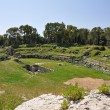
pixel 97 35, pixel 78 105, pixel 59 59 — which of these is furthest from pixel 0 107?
pixel 97 35

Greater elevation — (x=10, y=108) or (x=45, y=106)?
(x=45, y=106)

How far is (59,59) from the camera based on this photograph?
10588 cm

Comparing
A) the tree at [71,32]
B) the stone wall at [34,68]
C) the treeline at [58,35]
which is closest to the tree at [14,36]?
the treeline at [58,35]

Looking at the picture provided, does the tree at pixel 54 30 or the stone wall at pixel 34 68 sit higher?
the tree at pixel 54 30

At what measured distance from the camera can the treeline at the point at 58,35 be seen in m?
161

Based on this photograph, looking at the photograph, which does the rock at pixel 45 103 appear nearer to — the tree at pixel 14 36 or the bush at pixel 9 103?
the bush at pixel 9 103

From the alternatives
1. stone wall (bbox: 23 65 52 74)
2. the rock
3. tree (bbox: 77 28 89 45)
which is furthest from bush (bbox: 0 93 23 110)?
tree (bbox: 77 28 89 45)

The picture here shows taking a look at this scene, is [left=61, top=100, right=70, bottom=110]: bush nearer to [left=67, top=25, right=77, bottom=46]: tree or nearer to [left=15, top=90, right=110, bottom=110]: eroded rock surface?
[left=15, top=90, right=110, bottom=110]: eroded rock surface

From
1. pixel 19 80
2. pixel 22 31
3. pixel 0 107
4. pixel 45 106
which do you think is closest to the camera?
pixel 45 106

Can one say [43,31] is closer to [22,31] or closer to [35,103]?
[22,31]

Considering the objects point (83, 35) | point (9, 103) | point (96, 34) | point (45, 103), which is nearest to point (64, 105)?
point (45, 103)

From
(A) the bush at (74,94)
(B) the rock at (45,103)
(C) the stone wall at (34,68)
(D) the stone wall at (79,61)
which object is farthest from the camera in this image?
(C) the stone wall at (34,68)

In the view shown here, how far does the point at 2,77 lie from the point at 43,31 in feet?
392

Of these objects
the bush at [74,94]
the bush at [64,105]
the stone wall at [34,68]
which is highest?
the bush at [74,94]
